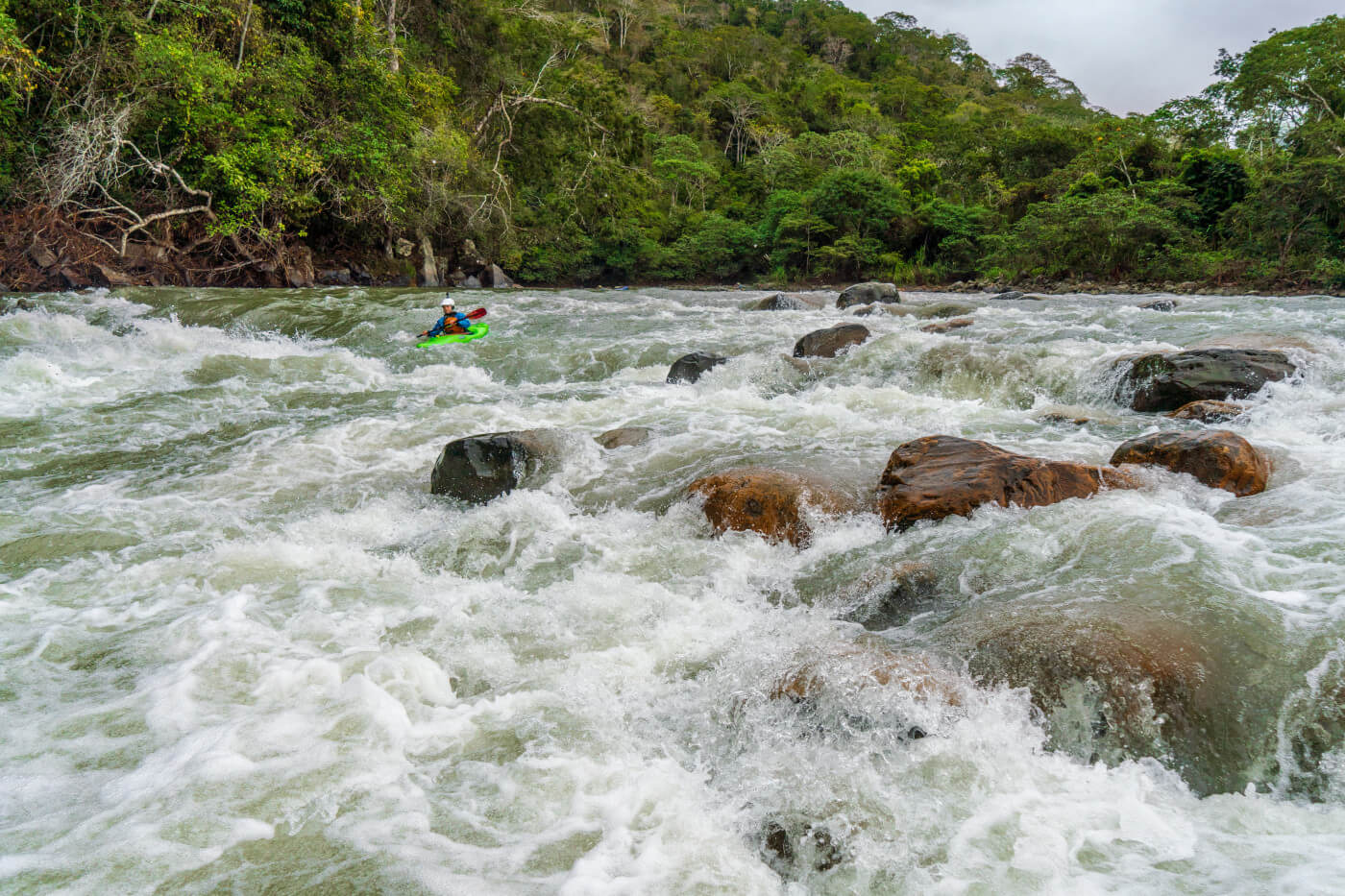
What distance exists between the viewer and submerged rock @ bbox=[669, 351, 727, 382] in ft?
25.4

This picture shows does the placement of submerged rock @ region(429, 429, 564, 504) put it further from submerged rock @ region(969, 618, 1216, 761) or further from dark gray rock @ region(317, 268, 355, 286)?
dark gray rock @ region(317, 268, 355, 286)

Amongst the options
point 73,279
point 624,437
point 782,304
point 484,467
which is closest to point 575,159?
point 782,304

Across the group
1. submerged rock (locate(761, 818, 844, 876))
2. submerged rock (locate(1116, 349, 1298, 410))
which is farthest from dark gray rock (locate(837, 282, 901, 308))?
submerged rock (locate(761, 818, 844, 876))

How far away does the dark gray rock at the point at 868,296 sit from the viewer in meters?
14.4

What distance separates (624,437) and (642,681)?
323 cm

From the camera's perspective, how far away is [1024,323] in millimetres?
10094

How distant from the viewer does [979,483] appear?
12.4 ft

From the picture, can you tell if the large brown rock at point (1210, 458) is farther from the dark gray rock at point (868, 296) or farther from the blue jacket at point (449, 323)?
the dark gray rock at point (868, 296)

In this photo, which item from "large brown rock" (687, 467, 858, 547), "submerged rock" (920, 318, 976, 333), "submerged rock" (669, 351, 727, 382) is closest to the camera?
"large brown rock" (687, 467, 858, 547)

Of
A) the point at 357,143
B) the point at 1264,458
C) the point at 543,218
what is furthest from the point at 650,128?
the point at 1264,458

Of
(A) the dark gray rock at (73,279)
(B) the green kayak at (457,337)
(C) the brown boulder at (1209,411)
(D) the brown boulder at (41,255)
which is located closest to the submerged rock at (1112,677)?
(C) the brown boulder at (1209,411)

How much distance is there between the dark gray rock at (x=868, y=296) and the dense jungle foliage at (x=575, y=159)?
908cm

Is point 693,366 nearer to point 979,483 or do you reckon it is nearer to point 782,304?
point 979,483

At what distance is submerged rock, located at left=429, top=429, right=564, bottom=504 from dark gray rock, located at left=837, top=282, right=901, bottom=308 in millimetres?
10674
